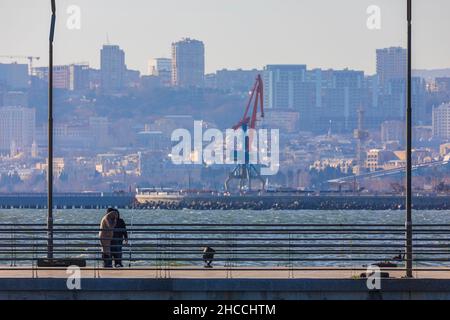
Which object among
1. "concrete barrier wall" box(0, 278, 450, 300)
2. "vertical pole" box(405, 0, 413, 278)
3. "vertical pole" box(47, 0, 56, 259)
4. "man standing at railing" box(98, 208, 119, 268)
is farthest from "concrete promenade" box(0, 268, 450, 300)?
"vertical pole" box(47, 0, 56, 259)

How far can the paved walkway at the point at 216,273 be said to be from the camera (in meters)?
33.1

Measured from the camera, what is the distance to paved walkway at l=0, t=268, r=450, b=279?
109ft

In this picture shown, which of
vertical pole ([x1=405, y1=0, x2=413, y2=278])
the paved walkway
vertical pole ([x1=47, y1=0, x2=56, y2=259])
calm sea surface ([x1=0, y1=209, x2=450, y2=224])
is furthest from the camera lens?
calm sea surface ([x1=0, y1=209, x2=450, y2=224])

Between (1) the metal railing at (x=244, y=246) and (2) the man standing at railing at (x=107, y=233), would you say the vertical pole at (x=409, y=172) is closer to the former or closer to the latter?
(1) the metal railing at (x=244, y=246)

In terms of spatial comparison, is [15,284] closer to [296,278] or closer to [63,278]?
[63,278]

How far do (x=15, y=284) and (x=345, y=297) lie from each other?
572 centimetres

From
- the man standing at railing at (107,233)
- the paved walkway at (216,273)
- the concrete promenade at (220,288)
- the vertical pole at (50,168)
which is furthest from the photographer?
the vertical pole at (50,168)

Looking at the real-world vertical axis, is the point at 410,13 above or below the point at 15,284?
above

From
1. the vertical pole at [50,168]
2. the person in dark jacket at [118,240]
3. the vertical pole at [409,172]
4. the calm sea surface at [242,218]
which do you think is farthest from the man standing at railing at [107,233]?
the calm sea surface at [242,218]

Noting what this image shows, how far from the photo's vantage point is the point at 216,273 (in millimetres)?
34438

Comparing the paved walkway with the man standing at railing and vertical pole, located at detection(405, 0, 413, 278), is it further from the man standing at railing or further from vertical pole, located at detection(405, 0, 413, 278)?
the man standing at railing

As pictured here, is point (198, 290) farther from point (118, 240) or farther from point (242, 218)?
point (242, 218)
